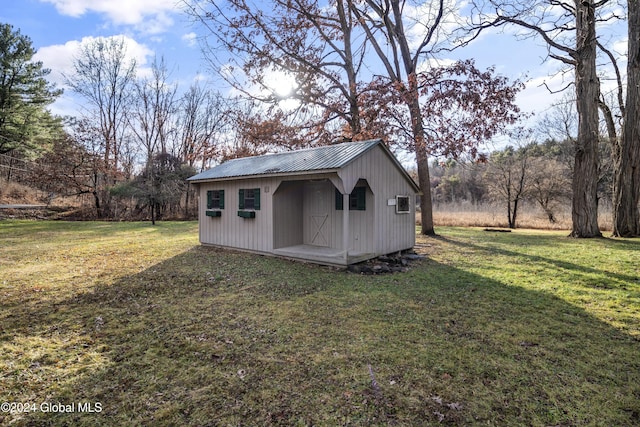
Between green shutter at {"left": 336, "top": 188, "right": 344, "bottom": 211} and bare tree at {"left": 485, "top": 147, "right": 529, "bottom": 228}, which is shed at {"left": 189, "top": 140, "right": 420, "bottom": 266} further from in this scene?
bare tree at {"left": 485, "top": 147, "right": 529, "bottom": 228}

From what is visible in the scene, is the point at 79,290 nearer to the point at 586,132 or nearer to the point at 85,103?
the point at 586,132

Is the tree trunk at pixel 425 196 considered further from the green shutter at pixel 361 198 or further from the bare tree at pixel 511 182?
the bare tree at pixel 511 182

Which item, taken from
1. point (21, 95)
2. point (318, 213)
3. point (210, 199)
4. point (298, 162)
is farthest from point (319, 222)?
point (21, 95)

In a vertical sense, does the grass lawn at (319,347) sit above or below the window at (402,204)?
below

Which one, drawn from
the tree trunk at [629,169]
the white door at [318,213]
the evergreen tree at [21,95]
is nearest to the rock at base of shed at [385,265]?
the white door at [318,213]

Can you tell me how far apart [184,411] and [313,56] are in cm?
1386

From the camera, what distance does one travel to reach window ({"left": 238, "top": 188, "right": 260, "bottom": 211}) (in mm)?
8141

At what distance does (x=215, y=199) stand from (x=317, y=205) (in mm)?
3294

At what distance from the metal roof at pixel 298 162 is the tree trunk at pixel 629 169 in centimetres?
1019

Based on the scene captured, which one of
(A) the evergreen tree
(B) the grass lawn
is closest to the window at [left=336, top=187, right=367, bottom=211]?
(B) the grass lawn

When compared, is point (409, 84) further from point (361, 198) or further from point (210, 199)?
point (210, 199)

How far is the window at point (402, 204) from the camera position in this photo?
804cm

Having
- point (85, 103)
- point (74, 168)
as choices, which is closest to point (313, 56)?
point (74, 168)

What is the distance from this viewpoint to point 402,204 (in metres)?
8.23
